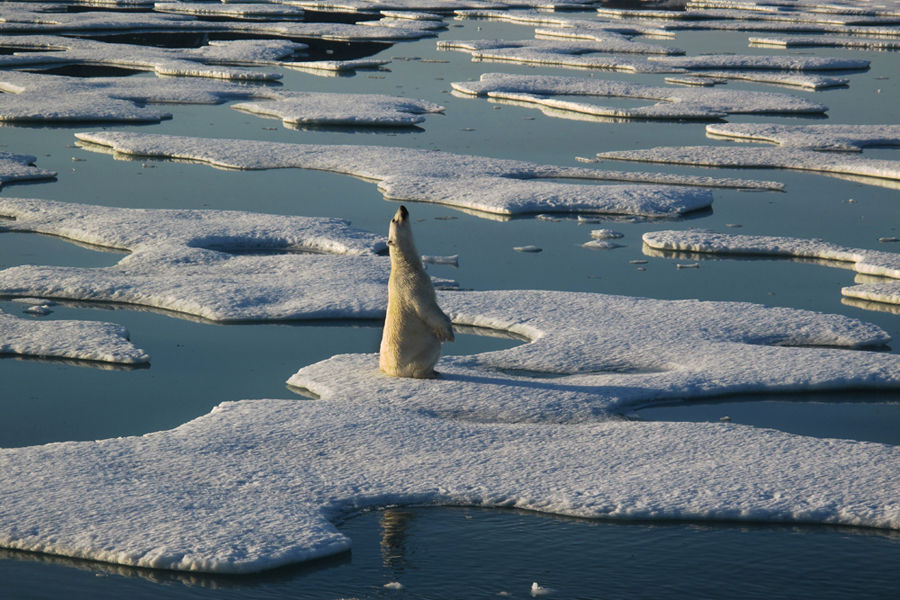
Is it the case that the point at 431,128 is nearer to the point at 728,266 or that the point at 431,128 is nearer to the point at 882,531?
the point at 728,266

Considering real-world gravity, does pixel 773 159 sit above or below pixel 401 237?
below

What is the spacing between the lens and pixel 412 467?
14.4ft

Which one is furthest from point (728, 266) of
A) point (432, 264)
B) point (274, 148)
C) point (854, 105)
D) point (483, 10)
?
point (483, 10)

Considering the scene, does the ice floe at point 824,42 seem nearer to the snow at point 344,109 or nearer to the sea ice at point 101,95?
the snow at point 344,109

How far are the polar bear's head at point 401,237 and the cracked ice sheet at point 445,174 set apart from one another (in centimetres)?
380

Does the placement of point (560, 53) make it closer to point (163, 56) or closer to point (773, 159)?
point (163, 56)

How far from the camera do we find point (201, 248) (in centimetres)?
774

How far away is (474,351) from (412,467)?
1.63 m

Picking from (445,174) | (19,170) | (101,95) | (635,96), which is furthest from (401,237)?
(635,96)

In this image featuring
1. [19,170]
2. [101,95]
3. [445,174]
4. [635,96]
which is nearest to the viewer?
[19,170]

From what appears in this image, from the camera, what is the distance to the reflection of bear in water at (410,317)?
5.17 meters

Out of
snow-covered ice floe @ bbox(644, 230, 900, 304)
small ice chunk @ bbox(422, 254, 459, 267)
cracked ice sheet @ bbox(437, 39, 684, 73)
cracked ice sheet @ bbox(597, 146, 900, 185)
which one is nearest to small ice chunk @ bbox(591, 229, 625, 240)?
snow-covered ice floe @ bbox(644, 230, 900, 304)

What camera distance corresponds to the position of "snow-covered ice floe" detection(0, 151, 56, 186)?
9.66 meters

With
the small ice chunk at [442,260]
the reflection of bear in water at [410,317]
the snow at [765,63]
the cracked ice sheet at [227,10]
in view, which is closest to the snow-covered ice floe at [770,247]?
the small ice chunk at [442,260]
